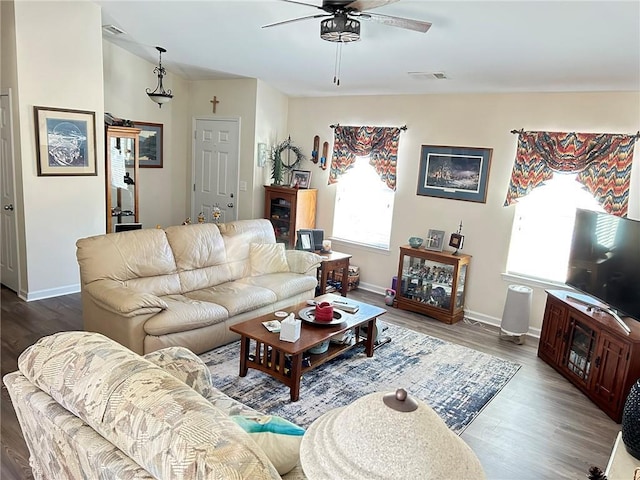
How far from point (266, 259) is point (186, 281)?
91cm

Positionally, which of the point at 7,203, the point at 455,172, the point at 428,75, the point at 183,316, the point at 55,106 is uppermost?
the point at 428,75

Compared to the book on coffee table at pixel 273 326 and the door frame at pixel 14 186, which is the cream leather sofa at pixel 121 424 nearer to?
the book on coffee table at pixel 273 326

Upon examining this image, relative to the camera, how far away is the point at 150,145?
6.52 m

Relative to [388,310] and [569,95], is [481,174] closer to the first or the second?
[569,95]

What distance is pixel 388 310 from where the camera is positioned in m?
5.21

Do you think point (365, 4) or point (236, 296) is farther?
point (236, 296)

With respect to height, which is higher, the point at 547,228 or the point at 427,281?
the point at 547,228

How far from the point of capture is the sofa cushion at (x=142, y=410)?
43.0 inches

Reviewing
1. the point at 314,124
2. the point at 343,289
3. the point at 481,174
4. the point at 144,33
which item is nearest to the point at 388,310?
the point at 343,289

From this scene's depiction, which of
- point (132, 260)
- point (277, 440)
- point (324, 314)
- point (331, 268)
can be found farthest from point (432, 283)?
point (277, 440)

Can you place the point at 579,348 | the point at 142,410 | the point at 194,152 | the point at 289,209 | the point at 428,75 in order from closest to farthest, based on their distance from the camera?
the point at 142,410 < the point at 579,348 < the point at 428,75 < the point at 289,209 < the point at 194,152

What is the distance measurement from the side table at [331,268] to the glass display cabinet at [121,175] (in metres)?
2.59

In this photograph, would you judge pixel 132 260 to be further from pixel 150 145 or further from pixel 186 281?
pixel 150 145

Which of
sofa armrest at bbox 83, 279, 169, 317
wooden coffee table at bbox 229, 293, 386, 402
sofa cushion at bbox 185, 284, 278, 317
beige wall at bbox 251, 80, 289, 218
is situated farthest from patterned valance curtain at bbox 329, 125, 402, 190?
sofa armrest at bbox 83, 279, 169, 317
